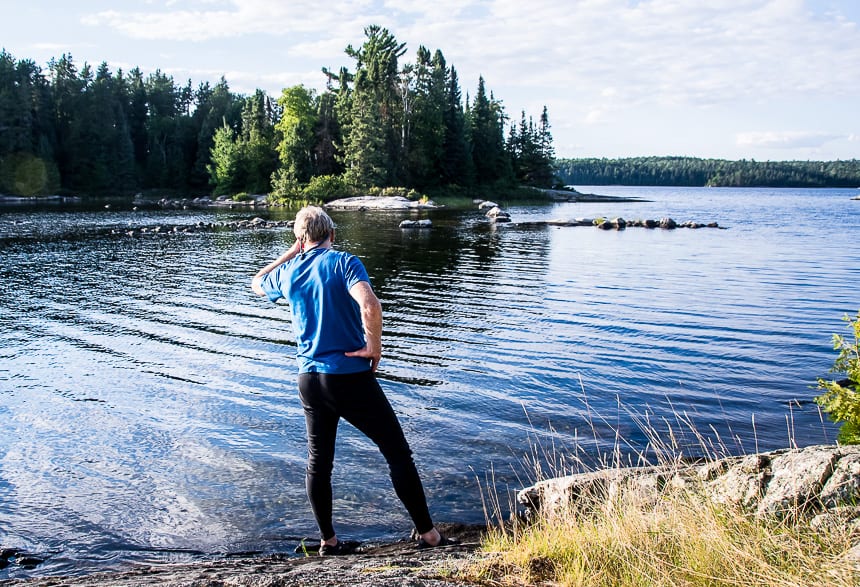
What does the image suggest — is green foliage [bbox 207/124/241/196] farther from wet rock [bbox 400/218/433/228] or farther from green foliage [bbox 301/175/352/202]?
wet rock [bbox 400/218/433/228]

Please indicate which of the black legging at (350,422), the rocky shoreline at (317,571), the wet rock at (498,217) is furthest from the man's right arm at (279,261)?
the wet rock at (498,217)

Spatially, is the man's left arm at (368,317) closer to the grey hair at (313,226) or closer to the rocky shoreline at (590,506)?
the grey hair at (313,226)

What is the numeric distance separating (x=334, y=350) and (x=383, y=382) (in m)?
6.23


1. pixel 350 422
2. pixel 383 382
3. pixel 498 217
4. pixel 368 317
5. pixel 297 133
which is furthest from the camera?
pixel 297 133

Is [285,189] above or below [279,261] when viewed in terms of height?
above

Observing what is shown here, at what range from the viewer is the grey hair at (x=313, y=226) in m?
5.11

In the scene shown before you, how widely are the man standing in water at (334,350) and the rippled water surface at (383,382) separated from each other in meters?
1.37

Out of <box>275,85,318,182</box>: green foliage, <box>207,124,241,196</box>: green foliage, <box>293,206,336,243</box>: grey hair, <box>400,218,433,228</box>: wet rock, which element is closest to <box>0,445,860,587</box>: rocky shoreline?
<box>293,206,336,243</box>: grey hair

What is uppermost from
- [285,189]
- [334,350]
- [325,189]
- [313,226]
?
[285,189]

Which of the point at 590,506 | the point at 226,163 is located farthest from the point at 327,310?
the point at 226,163

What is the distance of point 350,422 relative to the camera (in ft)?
16.5

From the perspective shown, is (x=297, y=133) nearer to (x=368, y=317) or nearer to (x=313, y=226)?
(x=313, y=226)

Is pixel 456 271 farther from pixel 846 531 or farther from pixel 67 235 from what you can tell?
pixel 67 235

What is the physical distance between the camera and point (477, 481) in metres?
7.19
